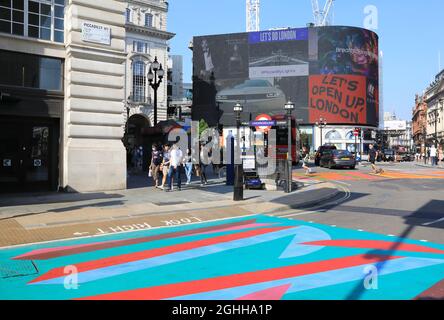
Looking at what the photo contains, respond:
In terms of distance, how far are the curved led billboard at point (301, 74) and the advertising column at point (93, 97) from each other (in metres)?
60.9

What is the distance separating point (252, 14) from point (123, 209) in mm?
105836

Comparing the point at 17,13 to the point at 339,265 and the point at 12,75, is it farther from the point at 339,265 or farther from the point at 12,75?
the point at 339,265

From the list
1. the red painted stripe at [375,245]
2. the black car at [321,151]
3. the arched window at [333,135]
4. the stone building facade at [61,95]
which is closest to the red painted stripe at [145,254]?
the red painted stripe at [375,245]

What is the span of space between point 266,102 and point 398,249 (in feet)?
240

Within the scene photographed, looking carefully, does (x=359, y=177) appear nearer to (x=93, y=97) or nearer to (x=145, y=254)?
(x=93, y=97)

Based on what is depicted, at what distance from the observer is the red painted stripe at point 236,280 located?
560 cm

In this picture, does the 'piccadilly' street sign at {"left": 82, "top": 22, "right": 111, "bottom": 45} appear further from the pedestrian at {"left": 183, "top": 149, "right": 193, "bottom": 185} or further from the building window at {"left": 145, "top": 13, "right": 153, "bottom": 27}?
the building window at {"left": 145, "top": 13, "right": 153, "bottom": 27}

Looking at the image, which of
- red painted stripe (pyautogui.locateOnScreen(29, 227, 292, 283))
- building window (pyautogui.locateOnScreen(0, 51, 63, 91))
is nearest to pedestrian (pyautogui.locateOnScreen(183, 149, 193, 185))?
building window (pyautogui.locateOnScreen(0, 51, 63, 91))

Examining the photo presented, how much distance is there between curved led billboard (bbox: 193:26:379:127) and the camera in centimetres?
7675

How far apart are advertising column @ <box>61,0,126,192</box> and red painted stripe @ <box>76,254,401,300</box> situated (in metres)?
10.9

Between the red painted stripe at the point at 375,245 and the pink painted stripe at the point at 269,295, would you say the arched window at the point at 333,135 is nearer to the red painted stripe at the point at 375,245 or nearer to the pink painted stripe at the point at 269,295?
the red painted stripe at the point at 375,245

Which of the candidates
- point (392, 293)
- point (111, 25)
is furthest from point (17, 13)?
point (392, 293)

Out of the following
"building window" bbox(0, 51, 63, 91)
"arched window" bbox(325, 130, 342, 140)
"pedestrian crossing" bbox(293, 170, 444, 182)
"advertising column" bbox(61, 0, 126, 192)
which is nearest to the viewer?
"building window" bbox(0, 51, 63, 91)

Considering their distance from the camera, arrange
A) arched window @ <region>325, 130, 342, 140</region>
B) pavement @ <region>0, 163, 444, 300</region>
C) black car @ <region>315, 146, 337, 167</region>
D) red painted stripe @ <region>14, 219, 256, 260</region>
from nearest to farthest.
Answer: pavement @ <region>0, 163, 444, 300</region>
red painted stripe @ <region>14, 219, 256, 260</region>
black car @ <region>315, 146, 337, 167</region>
arched window @ <region>325, 130, 342, 140</region>
